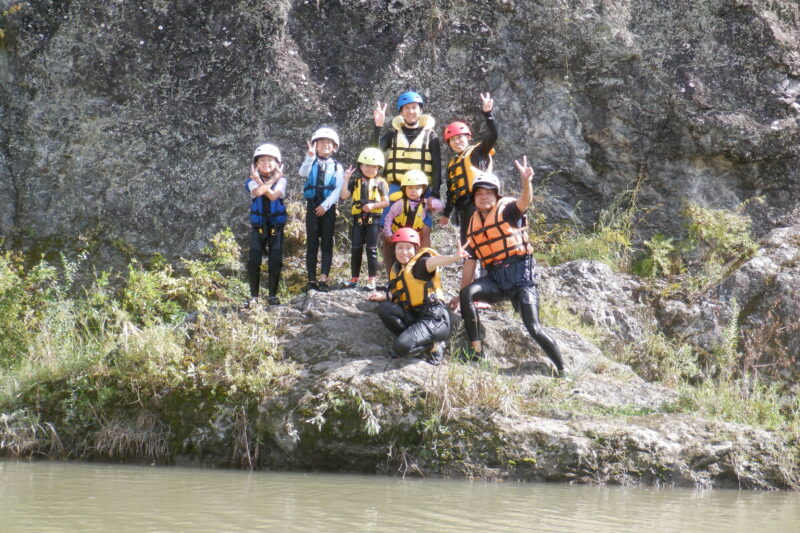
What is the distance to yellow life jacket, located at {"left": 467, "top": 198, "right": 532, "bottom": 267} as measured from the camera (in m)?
7.70

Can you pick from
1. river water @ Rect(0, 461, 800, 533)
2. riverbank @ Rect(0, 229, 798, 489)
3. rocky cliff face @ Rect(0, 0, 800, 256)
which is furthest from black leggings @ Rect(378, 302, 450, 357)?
rocky cliff face @ Rect(0, 0, 800, 256)

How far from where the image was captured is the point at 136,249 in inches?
420

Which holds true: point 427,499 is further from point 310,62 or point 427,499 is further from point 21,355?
point 310,62

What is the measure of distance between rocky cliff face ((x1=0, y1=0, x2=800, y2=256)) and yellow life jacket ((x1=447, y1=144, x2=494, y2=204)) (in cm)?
266

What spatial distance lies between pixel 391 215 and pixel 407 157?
735 millimetres

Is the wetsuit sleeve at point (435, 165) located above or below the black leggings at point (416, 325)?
above

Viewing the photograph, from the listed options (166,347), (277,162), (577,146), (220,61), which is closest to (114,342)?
(166,347)

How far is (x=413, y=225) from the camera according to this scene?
864 centimetres

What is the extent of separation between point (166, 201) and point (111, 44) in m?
2.43

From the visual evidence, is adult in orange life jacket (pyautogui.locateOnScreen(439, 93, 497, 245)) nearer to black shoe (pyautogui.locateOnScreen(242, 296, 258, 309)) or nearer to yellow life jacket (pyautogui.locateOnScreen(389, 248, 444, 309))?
yellow life jacket (pyautogui.locateOnScreen(389, 248, 444, 309))

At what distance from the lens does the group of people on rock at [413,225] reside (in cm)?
752

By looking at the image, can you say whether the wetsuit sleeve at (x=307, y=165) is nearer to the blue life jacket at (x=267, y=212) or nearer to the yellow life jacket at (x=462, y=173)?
the blue life jacket at (x=267, y=212)

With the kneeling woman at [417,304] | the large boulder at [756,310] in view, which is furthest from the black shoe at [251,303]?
the large boulder at [756,310]

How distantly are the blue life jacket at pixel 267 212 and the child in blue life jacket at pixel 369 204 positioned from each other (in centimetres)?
74
